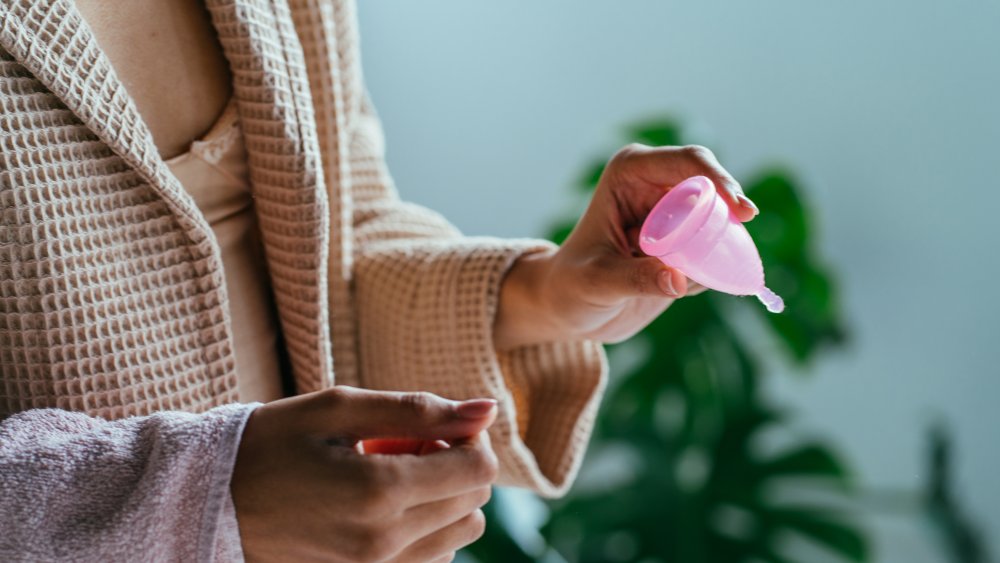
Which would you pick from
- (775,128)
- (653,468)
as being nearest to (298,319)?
(653,468)

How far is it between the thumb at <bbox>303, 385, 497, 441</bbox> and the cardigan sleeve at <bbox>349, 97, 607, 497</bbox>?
0.80 ft

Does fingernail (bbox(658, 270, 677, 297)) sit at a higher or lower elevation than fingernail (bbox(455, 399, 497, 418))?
higher

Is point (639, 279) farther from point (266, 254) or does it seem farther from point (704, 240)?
point (266, 254)

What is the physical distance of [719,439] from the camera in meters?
1.37

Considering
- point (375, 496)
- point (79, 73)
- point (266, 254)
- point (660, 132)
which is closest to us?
point (375, 496)

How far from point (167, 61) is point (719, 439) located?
3.16 feet

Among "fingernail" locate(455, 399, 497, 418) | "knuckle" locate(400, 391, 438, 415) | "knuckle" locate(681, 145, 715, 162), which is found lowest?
"fingernail" locate(455, 399, 497, 418)

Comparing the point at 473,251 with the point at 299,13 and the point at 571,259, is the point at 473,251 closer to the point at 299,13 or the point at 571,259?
the point at 571,259

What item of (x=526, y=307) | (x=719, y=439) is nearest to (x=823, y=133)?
(x=719, y=439)

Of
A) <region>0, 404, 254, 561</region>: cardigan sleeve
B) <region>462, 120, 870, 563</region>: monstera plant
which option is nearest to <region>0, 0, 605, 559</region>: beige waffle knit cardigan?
<region>0, 404, 254, 561</region>: cardigan sleeve

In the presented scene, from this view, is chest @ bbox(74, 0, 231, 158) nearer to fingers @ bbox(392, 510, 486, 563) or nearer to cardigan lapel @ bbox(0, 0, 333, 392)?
cardigan lapel @ bbox(0, 0, 333, 392)

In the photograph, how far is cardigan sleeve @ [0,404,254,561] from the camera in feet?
1.44

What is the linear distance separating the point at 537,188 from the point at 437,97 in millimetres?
208

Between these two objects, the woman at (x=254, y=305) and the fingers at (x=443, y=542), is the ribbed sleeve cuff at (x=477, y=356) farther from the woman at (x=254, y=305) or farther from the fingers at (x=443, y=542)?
the fingers at (x=443, y=542)
